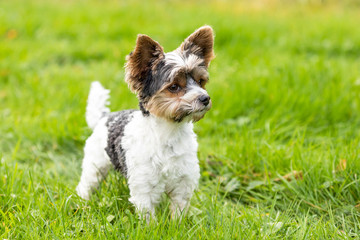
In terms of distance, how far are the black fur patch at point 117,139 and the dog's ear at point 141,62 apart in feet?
1.46

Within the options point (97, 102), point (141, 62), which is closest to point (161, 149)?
point (141, 62)

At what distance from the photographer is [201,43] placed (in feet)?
11.0

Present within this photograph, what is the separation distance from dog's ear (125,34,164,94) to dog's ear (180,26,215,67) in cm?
25

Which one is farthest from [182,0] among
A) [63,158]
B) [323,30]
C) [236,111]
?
[63,158]

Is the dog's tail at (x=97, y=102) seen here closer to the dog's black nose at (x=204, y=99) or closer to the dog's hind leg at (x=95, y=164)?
the dog's hind leg at (x=95, y=164)

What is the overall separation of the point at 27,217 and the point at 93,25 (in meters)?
6.70

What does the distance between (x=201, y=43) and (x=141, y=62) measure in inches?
21.3

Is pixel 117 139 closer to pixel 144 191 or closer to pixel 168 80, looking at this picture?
pixel 144 191

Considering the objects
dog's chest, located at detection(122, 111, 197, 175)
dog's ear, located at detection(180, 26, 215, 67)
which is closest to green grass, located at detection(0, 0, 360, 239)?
dog's chest, located at detection(122, 111, 197, 175)

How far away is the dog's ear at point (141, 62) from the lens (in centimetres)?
308

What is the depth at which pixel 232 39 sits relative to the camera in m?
8.24

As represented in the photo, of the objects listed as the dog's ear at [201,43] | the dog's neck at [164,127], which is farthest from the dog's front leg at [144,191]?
the dog's ear at [201,43]

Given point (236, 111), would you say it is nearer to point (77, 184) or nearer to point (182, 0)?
point (77, 184)

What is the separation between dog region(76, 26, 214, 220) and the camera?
3045mm
